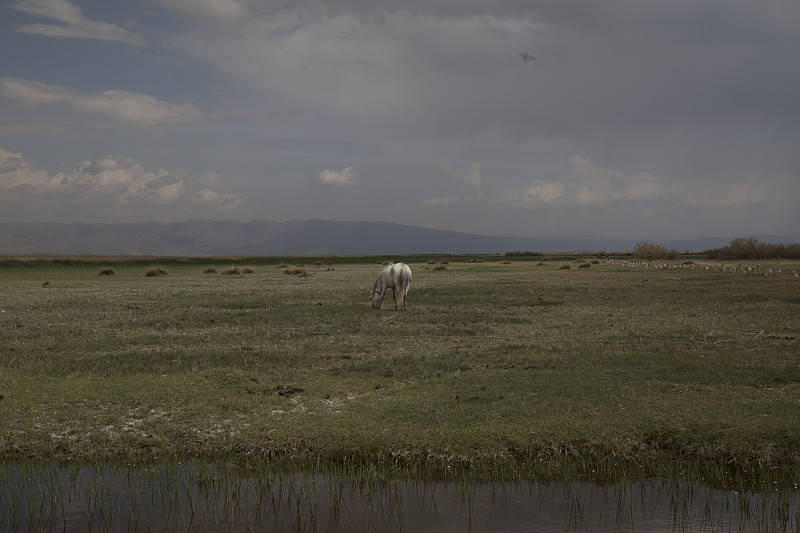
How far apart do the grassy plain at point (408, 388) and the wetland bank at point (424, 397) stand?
0.04m

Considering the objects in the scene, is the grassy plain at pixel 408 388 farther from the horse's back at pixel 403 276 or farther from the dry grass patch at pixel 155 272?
the dry grass patch at pixel 155 272

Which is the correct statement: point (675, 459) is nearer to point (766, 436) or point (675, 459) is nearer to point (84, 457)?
point (766, 436)

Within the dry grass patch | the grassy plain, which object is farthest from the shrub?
the grassy plain

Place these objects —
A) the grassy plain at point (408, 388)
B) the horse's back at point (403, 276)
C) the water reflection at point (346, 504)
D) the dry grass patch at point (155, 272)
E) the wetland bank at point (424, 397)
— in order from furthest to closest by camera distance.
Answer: the dry grass patch at point (155, 272)
the horse's back at point (403, 276)
the grassy plain at point (408, 388)
the wetland bank at point (424, 397)
the water reflection at point (346, 504)

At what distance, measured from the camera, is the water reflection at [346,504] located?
257 inches

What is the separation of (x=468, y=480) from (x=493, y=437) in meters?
1.16

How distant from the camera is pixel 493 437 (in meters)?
8.59

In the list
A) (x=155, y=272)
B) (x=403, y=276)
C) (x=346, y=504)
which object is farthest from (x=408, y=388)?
(x=155, y=272)

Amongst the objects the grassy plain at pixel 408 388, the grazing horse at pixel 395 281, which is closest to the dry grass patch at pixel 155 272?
the grassy plain at pixel 408 388

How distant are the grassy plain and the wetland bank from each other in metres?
0.04

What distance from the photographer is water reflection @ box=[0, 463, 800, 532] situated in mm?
6520

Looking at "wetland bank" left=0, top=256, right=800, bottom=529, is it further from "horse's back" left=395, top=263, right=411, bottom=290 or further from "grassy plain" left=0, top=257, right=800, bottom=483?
"horse's back" left=395, top=263, right=411, bottom=290

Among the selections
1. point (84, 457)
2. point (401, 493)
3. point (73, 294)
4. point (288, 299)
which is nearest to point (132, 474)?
point (84, 457)

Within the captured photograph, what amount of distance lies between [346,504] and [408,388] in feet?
14.2
